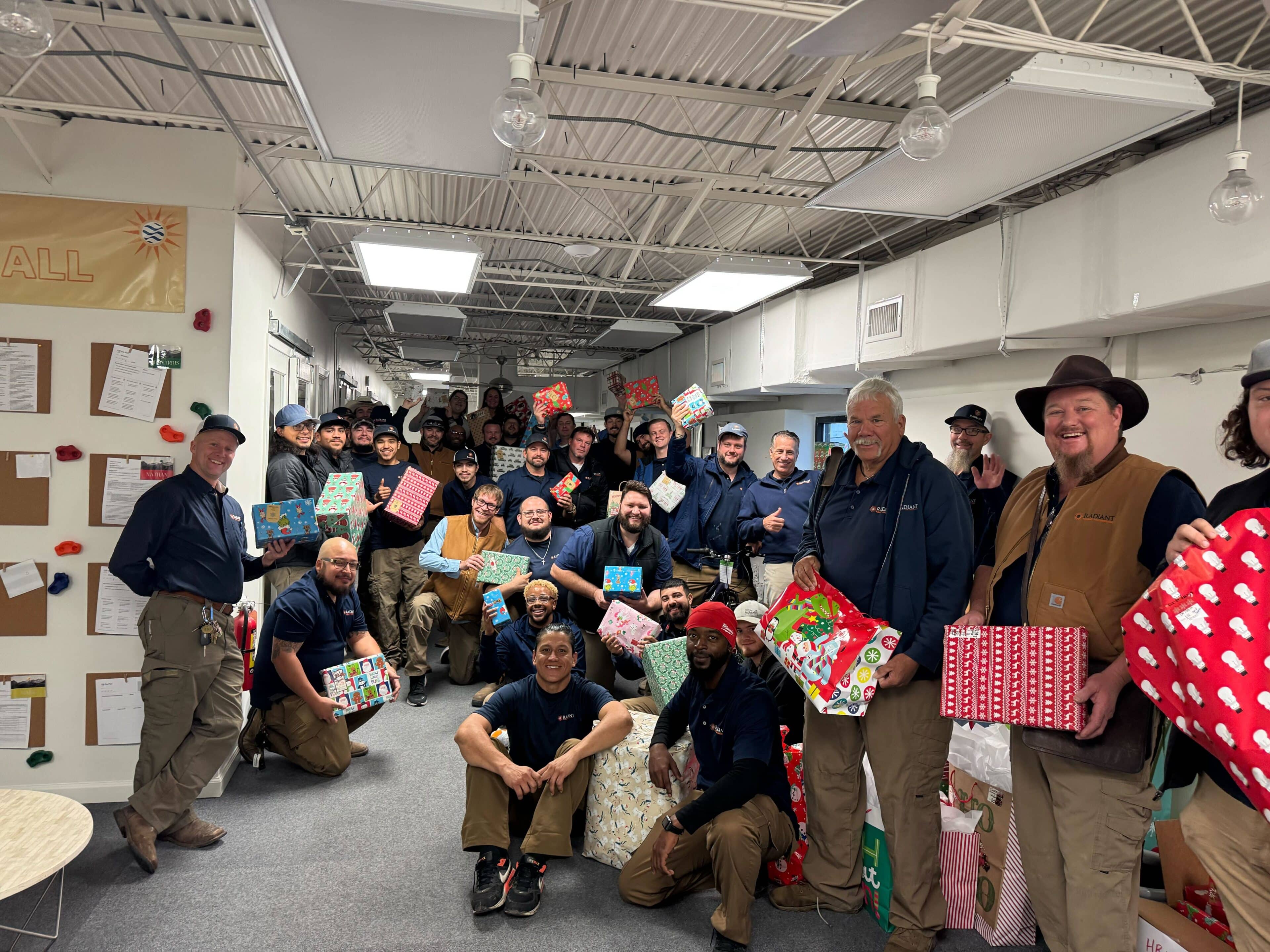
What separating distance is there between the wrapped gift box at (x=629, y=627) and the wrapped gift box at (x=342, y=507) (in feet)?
5.69

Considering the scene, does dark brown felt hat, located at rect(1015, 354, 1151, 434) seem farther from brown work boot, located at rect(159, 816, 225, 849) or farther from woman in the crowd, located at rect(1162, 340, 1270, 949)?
brown work boot, located at rect(159, 816, 225, 849)

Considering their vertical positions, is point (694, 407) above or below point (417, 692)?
above

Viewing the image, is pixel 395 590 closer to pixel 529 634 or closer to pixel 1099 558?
pixel 529 634

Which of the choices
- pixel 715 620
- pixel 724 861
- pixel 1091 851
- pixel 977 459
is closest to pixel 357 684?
pixel 715 620

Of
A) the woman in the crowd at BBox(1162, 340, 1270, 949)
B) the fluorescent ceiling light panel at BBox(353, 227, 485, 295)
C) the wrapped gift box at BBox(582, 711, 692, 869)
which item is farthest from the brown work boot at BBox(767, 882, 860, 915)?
the fluorescent ceiling light panel at BBox(353, 227, 485, 295)

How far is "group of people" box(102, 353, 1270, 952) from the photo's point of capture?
2045 millimetres

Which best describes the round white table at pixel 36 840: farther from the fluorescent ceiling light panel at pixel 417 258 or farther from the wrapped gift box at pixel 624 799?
the fluorescent ceiling light panel at pixel 417 258

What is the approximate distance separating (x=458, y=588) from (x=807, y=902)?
10.7 feet

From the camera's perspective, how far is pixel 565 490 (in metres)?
5.74

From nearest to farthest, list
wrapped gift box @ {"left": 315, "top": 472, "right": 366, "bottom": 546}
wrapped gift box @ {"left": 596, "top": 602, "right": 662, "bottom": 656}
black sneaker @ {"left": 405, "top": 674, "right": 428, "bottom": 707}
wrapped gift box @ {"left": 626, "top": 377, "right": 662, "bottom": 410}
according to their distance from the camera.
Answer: wrapped gift box @ {"left": 596, "top": 602, "right": 662, "bottom": 656} < wrapped gift box @ {"left": 315, "top": 472, "right": 366, "bottom": 546} < black sneaker @ {"left": 405, "top": 674, "right": 428, "bottom": 707} < wrapped gift box @ {"left": 626, "top": 377, "right": 662, "bottom": 410}

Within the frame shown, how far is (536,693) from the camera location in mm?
3246

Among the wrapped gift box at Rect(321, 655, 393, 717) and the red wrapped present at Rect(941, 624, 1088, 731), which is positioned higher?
the red wrapped present at Rect(941, 624, 1088, 731)

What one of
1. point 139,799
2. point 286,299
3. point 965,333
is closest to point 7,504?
point 139,799

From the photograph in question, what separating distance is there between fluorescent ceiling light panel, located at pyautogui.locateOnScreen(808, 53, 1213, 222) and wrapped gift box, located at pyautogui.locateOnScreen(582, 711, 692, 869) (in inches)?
107
